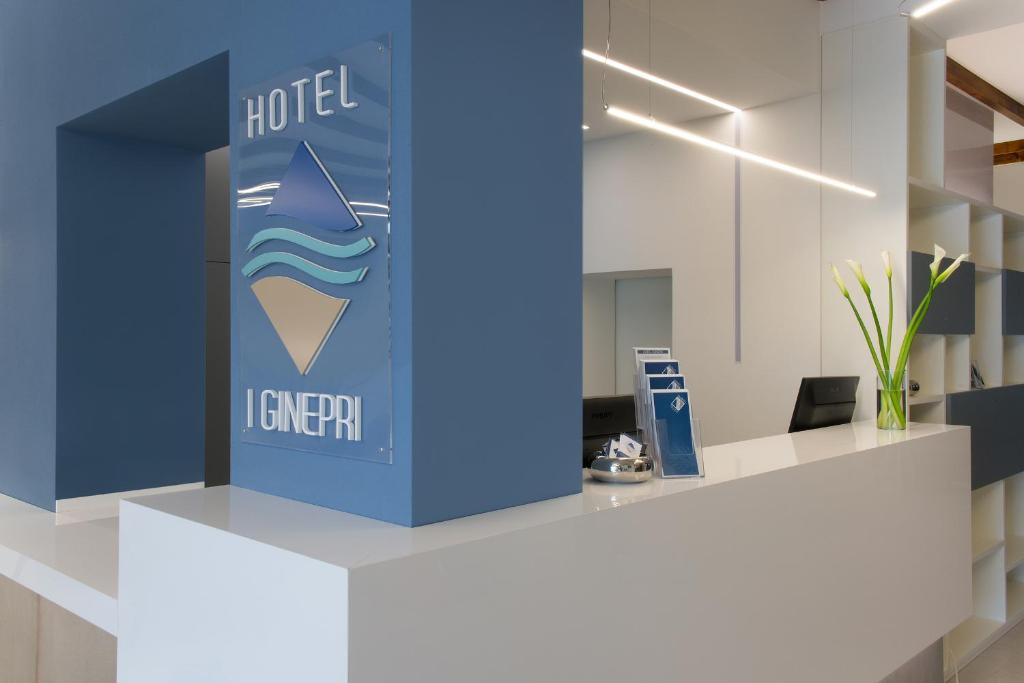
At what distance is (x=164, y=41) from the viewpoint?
2.36m

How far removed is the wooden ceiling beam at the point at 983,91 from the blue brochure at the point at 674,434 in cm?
430

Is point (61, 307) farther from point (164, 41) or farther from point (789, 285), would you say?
point (789, 285)

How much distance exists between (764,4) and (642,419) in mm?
2881

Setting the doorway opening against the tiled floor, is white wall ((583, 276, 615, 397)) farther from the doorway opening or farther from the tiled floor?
the doorway opening

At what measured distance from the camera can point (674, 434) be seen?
6.81 feet

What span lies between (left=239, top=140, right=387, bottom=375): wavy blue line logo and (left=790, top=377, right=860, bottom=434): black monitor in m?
2.27

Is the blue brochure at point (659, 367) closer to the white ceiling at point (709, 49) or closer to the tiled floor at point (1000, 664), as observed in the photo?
the white ceiling at point (709, 49)

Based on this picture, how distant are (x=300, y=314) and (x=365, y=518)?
0.49 m

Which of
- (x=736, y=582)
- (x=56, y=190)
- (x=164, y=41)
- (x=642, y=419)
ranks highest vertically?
(x=164, y=41)

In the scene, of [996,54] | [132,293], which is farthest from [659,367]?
[996,54]

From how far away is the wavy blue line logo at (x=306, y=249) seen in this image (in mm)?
1686

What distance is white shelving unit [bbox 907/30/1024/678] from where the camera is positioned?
446 cm

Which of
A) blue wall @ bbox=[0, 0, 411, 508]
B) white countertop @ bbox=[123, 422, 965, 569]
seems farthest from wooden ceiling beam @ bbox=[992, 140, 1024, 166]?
blue wall @ bbox=[0, 0, 411, 508]

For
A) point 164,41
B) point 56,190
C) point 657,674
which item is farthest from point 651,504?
point 56,190
